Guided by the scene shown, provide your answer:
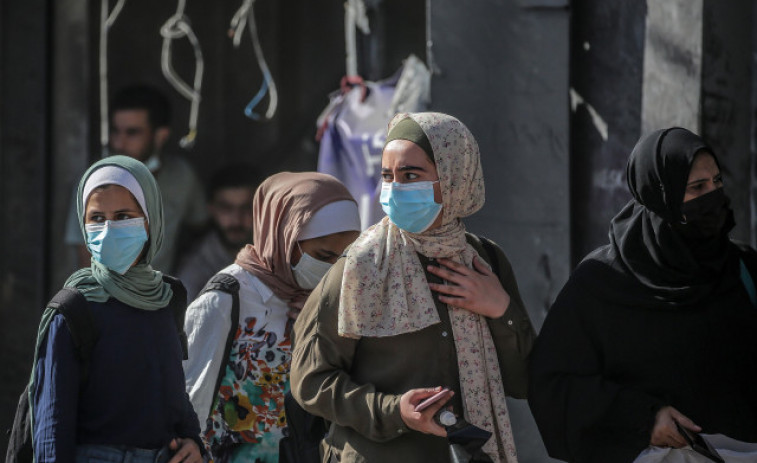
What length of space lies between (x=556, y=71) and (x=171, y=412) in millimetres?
2610

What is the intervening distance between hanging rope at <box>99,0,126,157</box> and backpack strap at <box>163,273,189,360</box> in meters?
3.44

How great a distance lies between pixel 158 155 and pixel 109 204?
3.42 m

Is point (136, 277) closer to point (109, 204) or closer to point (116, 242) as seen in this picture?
point (116, 242)

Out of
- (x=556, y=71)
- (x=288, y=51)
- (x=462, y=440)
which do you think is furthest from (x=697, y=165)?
(x=288, y=51)

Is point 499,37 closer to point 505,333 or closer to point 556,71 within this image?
point 556,71

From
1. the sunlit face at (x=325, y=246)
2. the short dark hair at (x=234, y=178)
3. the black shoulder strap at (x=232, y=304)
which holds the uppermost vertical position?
the short dark hair at (x=234, y=178)

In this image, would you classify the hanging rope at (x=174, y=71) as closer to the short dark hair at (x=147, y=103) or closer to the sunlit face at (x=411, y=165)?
the short dark hair at (x=147, y=103)

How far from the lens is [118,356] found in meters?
3.75

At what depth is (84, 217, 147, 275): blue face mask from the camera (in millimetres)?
3863

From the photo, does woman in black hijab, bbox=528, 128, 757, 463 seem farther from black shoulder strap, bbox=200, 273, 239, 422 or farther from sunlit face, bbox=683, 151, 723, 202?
black shoulder strap, bbox=200, 273, 239, 422

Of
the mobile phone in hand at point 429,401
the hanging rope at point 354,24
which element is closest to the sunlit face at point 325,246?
the mobile phone in hand at point 429,401

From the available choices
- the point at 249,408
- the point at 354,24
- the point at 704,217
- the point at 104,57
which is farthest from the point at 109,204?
the point at 104,57

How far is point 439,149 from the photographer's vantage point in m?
3.74

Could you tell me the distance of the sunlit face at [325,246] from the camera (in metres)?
4.54
